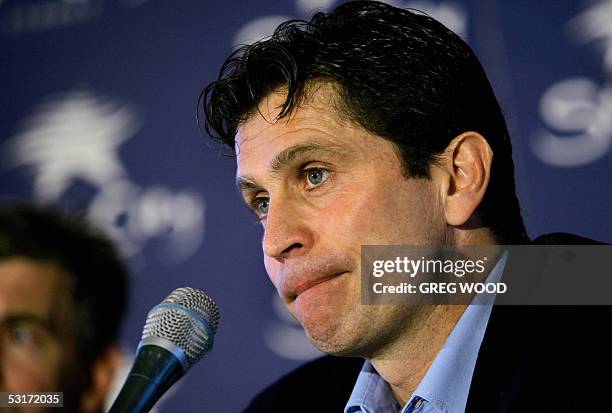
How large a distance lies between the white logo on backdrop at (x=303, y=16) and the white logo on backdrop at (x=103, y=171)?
32 cm

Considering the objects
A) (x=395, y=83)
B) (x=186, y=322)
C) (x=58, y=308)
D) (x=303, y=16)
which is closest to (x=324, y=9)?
(x=303, y=16)

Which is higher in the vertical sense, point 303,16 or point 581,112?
point 303,16

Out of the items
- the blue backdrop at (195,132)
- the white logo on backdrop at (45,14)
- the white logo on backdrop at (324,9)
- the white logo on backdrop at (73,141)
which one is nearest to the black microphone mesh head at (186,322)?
the blue backdrop at (195,132)

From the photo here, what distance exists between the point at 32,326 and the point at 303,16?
1485 mm

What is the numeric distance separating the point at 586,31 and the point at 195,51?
108 centimetres

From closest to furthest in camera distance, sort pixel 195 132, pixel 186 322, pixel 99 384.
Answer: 1. pixel 99 384
2. pixel 186 322
3. pixel 195 132

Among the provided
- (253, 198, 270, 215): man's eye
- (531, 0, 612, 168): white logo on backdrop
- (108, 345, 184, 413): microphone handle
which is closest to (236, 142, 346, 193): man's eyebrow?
(253, 198, 270, 215): man's eye

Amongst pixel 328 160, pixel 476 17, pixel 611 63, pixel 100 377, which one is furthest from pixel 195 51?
pixel 100 377

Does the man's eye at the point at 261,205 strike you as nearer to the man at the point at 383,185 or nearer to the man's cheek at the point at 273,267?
the man at the point at 383,185

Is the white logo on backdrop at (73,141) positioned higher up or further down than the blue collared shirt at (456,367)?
higher up

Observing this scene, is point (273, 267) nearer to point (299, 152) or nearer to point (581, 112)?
point (299, 152)

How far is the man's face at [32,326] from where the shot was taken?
25.2 inches

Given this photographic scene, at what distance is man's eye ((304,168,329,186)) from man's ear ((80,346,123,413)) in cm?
68

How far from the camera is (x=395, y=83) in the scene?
1.38m
